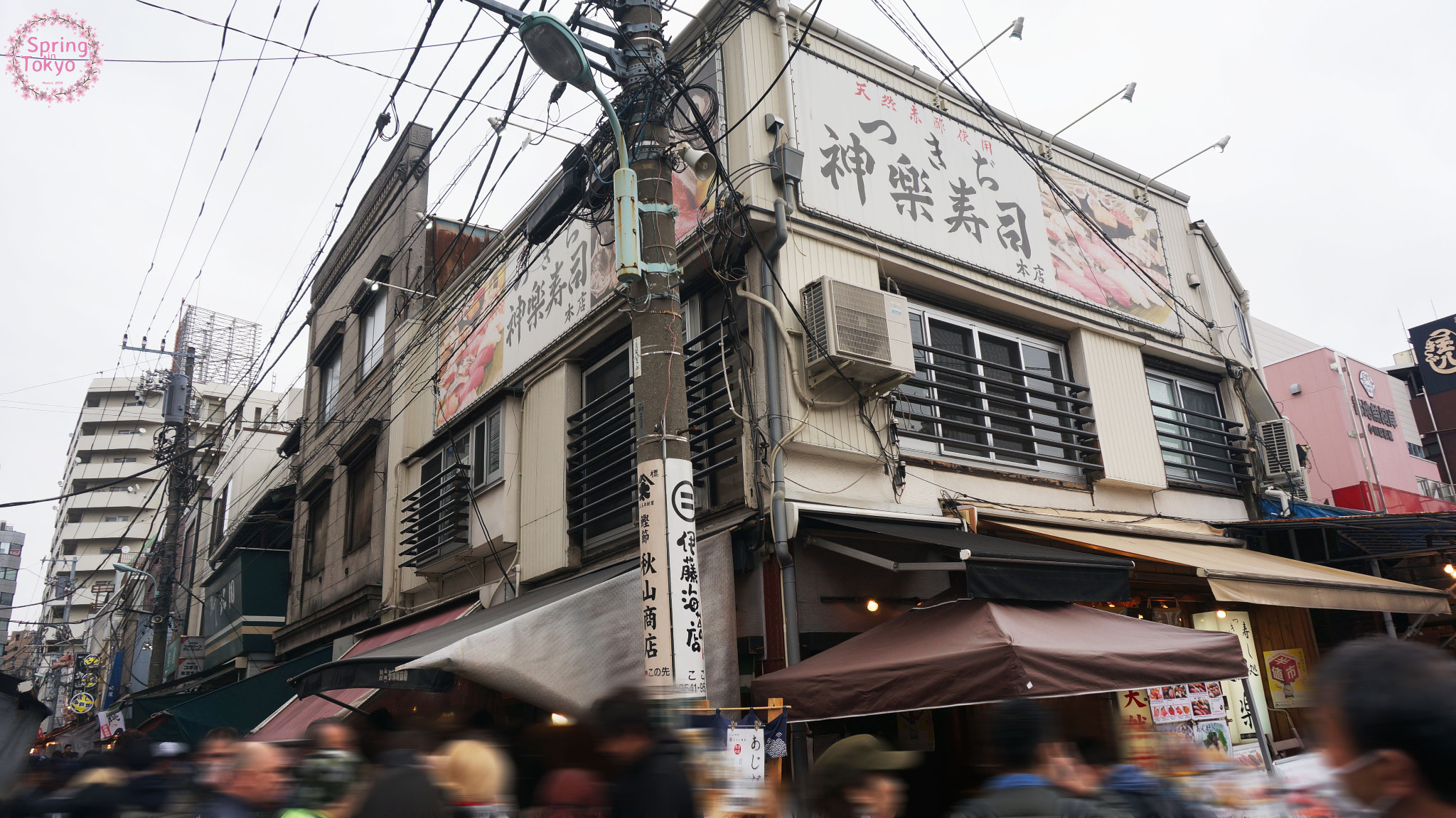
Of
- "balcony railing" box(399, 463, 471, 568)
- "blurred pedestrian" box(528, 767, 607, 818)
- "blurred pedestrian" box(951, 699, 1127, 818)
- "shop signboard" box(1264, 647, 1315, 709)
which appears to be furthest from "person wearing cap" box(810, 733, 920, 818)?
"balcony railing" box(399, 463, 471, 568)

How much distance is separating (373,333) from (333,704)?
926 cm

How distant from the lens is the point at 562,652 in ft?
24.5

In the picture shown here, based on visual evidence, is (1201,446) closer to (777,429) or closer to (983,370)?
(983,370)

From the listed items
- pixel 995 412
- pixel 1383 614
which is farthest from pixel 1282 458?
pixel 995 412

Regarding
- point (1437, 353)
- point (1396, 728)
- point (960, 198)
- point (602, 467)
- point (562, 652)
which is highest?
point (1437, 353)

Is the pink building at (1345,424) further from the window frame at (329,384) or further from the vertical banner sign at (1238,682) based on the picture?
the window frame at (329,384)

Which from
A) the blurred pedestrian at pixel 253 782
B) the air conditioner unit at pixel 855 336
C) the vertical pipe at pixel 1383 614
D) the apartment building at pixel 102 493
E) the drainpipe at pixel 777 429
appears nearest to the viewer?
the blurred pedestrian at pixel 253 782

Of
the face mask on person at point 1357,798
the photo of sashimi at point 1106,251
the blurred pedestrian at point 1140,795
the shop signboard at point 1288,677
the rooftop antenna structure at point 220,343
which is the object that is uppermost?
the rooftop antenna structure at point 220,343

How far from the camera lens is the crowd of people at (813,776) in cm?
178

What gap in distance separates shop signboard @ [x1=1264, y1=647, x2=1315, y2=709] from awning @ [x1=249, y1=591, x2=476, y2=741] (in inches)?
380

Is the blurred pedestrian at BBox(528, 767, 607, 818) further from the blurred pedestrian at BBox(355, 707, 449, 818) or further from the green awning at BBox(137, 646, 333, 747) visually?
the green awning at BBox(137, 646, 333, 747)

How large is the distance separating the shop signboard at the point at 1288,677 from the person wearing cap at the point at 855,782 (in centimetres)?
874

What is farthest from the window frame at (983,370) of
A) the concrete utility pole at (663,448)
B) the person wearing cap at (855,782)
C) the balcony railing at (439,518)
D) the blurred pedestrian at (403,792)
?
the balcony railing at (439,518)

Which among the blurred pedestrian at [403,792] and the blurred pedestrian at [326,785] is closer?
the blurred pedestrian at [403,792]
